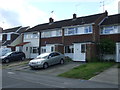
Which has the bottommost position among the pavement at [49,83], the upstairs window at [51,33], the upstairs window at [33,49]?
the pavement at [49,83]

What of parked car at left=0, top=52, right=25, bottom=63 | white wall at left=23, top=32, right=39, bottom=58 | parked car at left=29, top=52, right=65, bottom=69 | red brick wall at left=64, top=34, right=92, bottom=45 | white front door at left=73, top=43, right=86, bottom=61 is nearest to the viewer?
parked car at left=29, top=52, right=65, bottom=69

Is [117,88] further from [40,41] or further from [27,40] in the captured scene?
[27,40]

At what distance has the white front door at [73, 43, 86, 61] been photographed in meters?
24.2

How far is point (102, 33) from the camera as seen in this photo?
2589 cm

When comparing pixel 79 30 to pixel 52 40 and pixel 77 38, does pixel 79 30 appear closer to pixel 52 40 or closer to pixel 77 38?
pixel 77 38

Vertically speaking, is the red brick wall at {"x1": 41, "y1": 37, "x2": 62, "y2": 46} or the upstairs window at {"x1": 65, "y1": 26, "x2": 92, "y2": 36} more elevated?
the upstairs window at {"x1": 65, "y1": 26, "x2": 92, "y2": 36}

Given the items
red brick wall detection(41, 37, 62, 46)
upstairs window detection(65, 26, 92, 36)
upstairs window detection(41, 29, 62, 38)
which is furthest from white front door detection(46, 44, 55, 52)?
upstairs window detection(65, 26, 92, 36)

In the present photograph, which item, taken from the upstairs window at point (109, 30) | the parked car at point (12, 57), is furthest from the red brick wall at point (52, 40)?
the upstairs window at point (109, 30)

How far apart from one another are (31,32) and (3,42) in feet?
39.3

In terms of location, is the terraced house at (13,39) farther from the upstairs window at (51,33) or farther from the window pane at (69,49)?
the window pane at (69,49)

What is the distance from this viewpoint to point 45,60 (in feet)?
65.1

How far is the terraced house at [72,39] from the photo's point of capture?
24.4 meters

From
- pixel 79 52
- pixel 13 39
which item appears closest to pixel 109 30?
pixel 79 52

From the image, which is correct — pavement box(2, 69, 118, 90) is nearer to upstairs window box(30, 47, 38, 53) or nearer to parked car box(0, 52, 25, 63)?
parked car box(0, 52, 25, 63)
